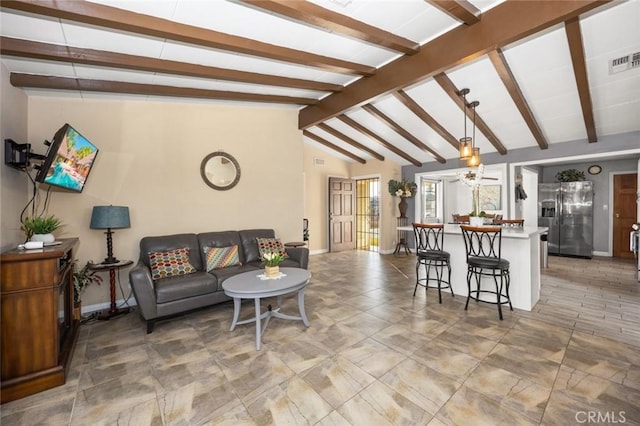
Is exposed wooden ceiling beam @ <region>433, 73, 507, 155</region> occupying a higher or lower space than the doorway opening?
higher

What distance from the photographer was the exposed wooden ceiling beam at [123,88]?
9.67ft

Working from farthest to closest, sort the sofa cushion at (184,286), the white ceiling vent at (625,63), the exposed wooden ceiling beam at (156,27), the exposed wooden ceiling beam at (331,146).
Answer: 1. the exposed wooden ceiling beam at (331,146)
2. the white ceiling vent at (625,63)
3. the sofa cushion at (184,286)
4. the exposed wooden ceiling beam at (156,27)

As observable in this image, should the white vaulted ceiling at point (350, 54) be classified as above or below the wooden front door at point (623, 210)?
above

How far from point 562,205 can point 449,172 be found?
288 centimetres

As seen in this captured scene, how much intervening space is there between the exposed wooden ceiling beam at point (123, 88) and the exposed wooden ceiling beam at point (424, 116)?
1927 millimetres

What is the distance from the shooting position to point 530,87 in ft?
12.7

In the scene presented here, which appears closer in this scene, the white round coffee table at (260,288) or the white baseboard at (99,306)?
the white round coffee table at (260,288)

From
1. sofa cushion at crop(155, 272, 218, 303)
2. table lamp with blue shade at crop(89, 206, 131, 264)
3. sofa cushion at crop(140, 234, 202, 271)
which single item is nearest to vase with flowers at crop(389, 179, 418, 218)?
sofa cushion at crop(140, 234, 202, 271)

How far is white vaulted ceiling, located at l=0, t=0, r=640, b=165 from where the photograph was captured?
92.4 inches

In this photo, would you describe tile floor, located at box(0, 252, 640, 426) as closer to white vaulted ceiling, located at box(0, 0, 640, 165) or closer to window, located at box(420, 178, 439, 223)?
white vaulted ceiling, located at box(0, 0, 640, 165)

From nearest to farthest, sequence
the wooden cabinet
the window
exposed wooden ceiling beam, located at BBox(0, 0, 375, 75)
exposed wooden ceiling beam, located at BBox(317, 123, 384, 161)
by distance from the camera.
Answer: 1. the wooden cabinet
2. exposed wooden ceiling beam, located at BBox(0, 0, 375, 75)
3. exposed wooden ceiling beam, located at BBox(317, 123, 384, 161)
4. the window

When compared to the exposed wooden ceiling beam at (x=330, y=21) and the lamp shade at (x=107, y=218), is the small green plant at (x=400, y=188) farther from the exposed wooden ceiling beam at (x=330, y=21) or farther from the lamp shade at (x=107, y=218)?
the lamp shade at (x=107, y=218)

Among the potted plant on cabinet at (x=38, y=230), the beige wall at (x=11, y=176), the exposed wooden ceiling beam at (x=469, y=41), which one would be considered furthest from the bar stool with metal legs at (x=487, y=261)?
the beige wall at (x=11, y=176)

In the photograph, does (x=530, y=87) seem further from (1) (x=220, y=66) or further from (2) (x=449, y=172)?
(1) (x=220, y=66)
